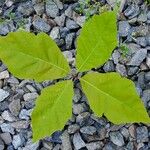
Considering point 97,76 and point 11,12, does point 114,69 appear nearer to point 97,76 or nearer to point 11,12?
point 97,76

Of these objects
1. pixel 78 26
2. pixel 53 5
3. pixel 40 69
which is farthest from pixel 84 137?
pixel 53 5

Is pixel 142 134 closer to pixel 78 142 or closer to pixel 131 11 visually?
pixel 78 142

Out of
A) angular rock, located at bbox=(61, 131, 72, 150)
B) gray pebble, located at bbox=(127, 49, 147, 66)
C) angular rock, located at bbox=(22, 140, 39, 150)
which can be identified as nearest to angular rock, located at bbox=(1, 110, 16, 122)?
angular rock, located at bbox=(22, 140, 39, 150)

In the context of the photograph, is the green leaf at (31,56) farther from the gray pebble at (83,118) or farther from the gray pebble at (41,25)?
the gray pebble at (41,25)

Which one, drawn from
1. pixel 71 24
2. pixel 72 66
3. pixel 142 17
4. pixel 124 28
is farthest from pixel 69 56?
pixel 142 17

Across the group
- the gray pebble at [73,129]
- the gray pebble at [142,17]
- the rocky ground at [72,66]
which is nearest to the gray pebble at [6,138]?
the rocky ground at [72,66]

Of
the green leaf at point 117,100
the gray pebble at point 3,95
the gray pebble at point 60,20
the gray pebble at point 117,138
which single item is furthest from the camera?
the gray pebble at point 60,20
